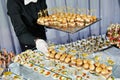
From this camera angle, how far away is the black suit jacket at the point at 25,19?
186 cm

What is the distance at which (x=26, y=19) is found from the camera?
206 centimetres

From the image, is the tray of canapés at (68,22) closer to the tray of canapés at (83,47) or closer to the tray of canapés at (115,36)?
the tray of canapés at (83,47)

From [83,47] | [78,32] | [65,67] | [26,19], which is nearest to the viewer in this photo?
[65,67]

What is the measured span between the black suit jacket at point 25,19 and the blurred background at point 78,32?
1.11 m

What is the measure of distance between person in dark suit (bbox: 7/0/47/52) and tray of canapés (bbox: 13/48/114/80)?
0.48 ft

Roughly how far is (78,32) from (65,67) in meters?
2.32

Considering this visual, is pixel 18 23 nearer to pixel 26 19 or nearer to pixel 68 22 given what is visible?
pixel 26 19

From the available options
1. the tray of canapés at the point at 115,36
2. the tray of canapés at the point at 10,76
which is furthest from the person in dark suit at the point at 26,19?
the tray of canapés at the point at 115,36

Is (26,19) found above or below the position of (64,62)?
above

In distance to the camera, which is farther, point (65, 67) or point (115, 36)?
point (115, 36)

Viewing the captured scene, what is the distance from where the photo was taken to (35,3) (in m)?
2.14

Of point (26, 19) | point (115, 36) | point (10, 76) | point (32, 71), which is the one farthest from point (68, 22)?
point (10, 76)

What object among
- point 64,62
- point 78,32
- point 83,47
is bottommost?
point 78,32

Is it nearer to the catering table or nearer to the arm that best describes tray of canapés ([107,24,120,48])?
the catering table
